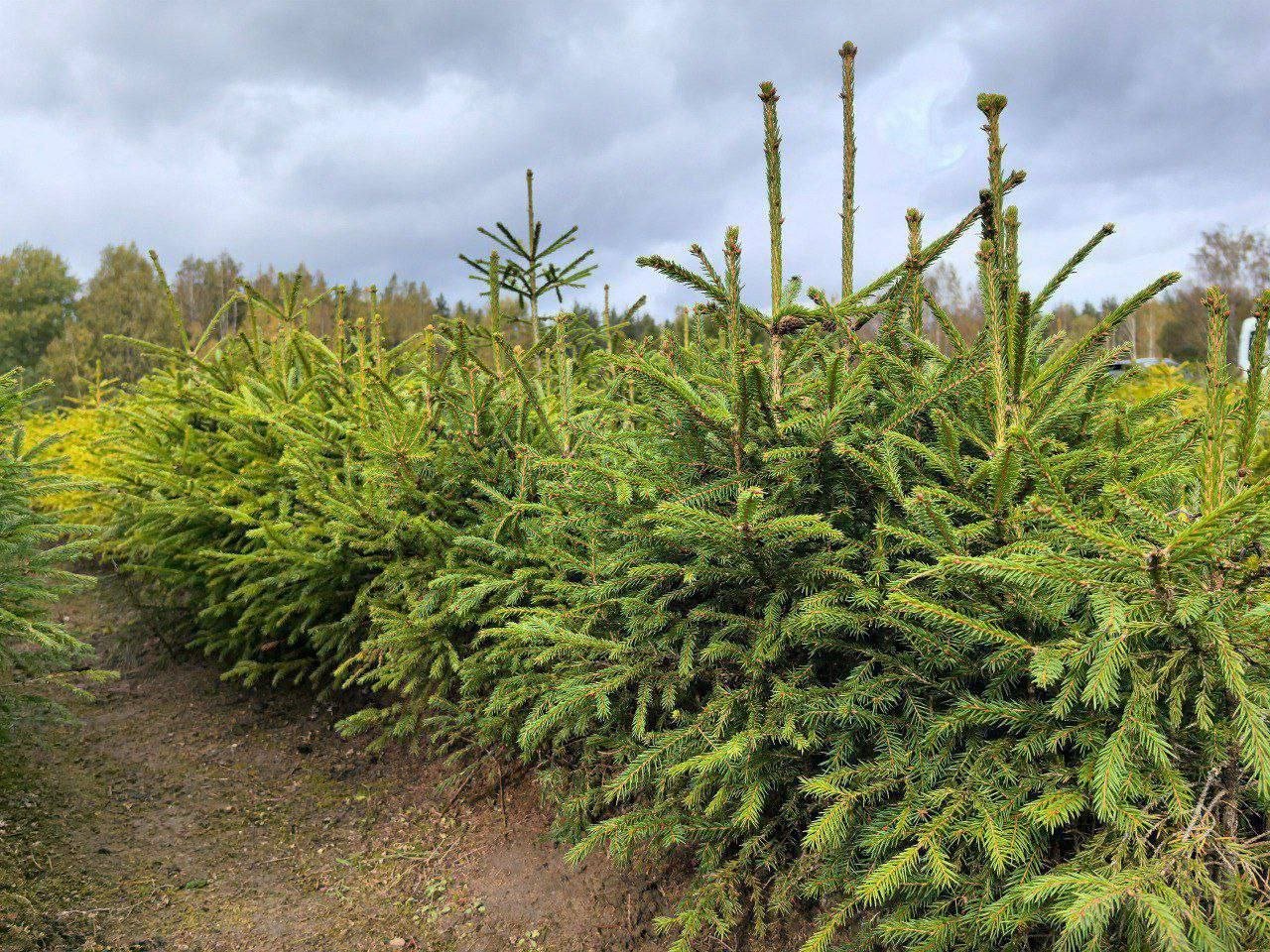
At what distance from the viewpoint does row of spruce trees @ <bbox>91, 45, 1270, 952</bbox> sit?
5.51 feet

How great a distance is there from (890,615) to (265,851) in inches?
127

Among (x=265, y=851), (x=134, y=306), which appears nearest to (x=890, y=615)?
(x=265, y=851)

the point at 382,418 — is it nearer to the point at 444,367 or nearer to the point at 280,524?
the point at 444,367

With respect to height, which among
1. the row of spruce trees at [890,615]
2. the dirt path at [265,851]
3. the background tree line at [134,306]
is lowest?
the dirt path at [265,851]

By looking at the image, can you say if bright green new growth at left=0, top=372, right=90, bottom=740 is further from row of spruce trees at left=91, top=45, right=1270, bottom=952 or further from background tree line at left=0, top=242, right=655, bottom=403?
background tree line at left=0, top=242, right=655, bottom=403

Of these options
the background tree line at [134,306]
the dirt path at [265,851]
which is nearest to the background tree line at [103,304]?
the background tree line at [134,306]

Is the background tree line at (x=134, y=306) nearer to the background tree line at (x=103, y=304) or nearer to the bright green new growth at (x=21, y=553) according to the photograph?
the background tree line at (x=103, y=304)

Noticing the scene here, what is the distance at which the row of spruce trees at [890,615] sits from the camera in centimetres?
168

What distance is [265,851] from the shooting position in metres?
3.78

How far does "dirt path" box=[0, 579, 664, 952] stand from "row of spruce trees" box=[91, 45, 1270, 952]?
373mm

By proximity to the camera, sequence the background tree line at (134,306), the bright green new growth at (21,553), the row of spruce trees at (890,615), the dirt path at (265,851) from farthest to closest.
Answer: the background tree line at (134,306) < the bright green new growth at (21,553) < the dirt path at (265,851) < the row of spruce trees at (890,615)

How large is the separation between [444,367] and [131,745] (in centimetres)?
290

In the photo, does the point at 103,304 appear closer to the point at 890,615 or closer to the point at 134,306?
the point at 134,306

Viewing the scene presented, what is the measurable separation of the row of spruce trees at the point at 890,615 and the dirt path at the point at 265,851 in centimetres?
37
